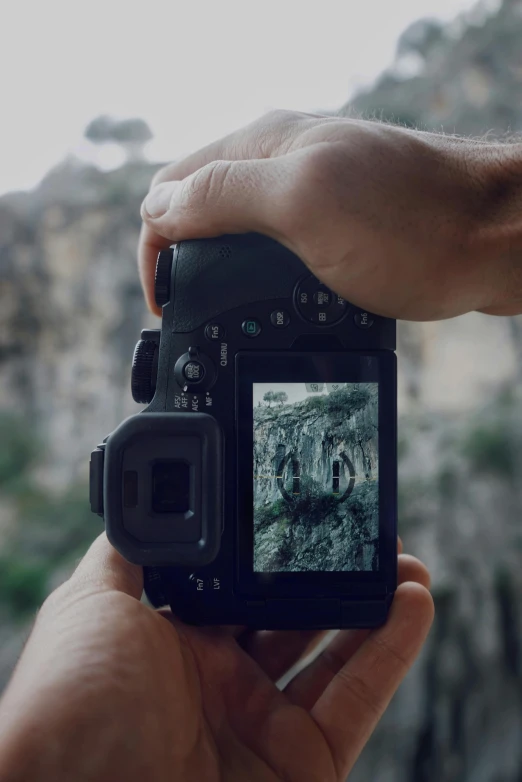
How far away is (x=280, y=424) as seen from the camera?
2.13 feet

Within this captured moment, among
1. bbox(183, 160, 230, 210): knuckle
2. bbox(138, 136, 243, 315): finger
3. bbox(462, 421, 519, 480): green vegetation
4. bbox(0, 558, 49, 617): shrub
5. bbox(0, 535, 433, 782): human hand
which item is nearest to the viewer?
bbox(0, 535, 433, 782): human hand

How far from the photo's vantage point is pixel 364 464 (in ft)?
2.13

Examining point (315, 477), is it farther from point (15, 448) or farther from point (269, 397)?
point (15, 448)

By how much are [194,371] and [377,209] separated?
0.22 metres

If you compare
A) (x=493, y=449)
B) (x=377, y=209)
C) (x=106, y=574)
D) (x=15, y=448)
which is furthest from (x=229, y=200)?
(x=493, y=449)

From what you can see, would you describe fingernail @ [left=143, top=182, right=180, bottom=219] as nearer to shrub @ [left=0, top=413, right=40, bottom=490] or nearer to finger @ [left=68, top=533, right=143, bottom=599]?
finger @ [left=68, top=533, right=143, bottom=599]

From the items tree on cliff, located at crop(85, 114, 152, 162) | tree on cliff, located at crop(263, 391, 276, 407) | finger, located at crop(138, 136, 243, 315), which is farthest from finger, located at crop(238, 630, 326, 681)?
tree on cliff, located at crop(85, 114, 152, 162)

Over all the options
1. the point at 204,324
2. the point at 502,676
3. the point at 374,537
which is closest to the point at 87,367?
the point at 204,324

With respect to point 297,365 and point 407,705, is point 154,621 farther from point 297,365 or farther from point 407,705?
point 407,705

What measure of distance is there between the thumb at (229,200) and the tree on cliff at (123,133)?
350 millimetres

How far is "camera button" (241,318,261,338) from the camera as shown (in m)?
0.66

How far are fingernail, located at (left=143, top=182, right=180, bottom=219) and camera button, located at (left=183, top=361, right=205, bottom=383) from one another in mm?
161

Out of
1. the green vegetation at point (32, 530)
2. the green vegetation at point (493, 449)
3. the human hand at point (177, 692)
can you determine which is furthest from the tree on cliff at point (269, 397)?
the green vegetation at point (493, 449)

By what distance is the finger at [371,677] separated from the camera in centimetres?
68
